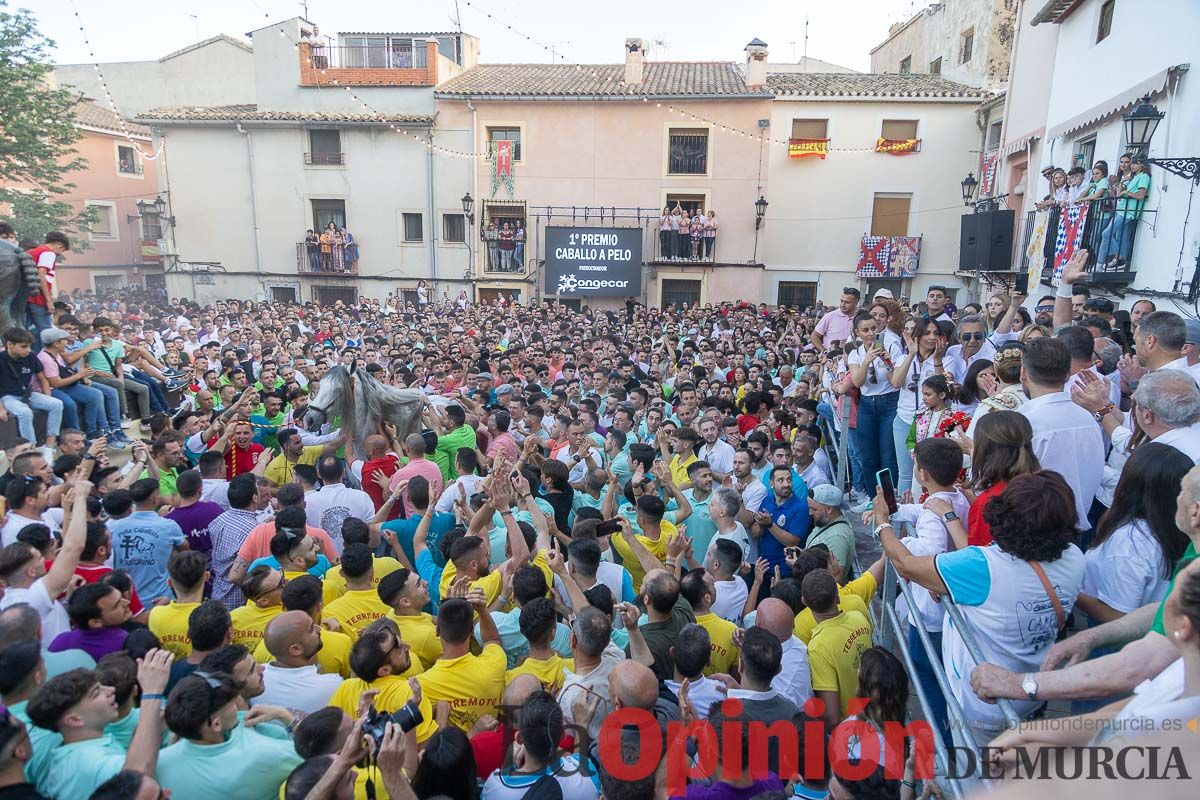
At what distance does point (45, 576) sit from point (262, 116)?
2304 cm

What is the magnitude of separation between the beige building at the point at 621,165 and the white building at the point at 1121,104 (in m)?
8.27

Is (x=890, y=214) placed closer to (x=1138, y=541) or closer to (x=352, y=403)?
(x=352, y=403)

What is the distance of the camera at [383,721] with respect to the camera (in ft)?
8.11

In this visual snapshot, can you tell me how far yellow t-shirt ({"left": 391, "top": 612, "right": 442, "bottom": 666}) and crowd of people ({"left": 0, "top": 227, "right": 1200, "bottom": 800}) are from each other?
0.05ft

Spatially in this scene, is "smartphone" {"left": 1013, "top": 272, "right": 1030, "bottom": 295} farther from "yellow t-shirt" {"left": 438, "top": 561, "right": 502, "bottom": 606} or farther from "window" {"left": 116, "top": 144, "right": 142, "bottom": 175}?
"window" {"left": 116, "top": 144, "right": 142, "bottom": 175}

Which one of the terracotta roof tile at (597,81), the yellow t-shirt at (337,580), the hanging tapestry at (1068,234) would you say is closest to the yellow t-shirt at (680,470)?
the yellow t-shirt at (337,580)

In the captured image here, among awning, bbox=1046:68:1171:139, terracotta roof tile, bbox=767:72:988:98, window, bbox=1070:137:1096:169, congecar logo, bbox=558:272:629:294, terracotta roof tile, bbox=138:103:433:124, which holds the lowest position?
congecar logo, bbox=558:272:629:294

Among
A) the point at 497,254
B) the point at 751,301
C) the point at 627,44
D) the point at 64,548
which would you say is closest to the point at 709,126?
the point at 627,44

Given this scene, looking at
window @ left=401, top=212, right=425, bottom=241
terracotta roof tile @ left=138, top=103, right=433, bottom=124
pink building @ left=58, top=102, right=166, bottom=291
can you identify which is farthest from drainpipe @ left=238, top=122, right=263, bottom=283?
window @ left=401, top=212, right=425, bottom=241

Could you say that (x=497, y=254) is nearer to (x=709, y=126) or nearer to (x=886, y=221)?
(x=709, y=126)

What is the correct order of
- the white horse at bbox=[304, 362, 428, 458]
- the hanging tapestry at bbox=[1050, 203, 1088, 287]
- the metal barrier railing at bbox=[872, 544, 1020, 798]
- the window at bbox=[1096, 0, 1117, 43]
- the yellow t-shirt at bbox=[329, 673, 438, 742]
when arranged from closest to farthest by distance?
1. the metal barrier railing at bbox=[872, 544, 1020, 798]
2. the yellow t-shirt at bbox=[329, 673, 438, 742]
3. the white horse at bbox=[304, 362, 428, 458]
4. the hanging tapestry at bbox=[1050, 203, 1088, 287]
5. the window at bbox=[1096, 0, 1117, 43]

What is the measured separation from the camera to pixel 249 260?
24.4 m

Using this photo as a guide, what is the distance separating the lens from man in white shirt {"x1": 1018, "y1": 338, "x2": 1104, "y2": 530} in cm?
362

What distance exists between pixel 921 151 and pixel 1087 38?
10.2 meters
